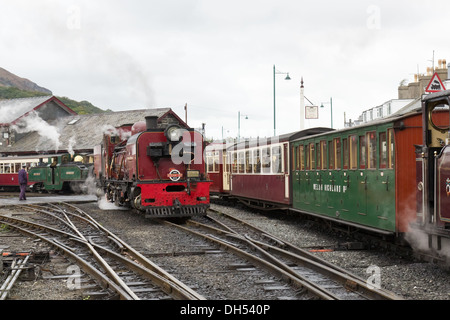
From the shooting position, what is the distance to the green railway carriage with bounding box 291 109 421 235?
921 cm

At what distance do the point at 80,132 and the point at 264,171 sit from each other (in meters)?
39.5

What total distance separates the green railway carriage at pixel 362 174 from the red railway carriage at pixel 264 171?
99 centimetres

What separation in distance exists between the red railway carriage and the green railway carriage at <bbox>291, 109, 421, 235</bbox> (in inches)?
39.0

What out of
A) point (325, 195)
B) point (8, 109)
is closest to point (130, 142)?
point (325, 195)

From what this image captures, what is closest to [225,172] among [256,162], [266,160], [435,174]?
[256,162]

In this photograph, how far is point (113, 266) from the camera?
31.5 feet

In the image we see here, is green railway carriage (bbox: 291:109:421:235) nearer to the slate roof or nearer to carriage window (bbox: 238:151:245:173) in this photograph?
carriage window (bbox: 238:151:245:173)

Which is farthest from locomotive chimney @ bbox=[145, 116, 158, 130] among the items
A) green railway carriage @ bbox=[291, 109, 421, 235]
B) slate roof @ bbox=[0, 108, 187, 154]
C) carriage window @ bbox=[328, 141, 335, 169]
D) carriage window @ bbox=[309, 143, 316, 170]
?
slate roof @ bbox=[0, 108, 187, 154]

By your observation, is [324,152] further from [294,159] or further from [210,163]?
[210,163]

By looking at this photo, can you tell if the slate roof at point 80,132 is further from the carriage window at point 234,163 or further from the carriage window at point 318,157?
the carriage window at point 318,157

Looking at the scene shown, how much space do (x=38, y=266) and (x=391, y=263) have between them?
5952 millimetres
